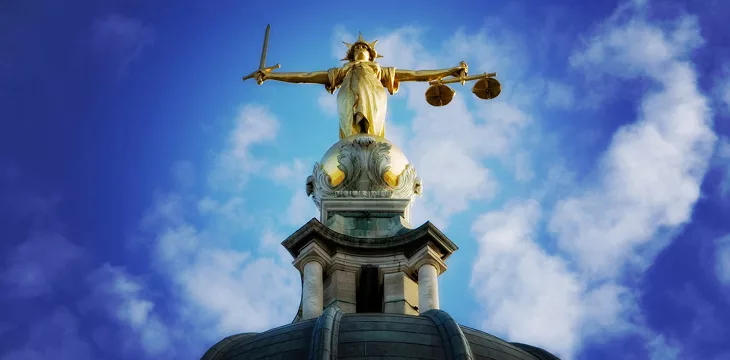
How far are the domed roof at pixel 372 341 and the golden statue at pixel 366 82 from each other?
11040 mm

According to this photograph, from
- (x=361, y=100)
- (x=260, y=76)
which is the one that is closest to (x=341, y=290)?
(x=361, y=100)

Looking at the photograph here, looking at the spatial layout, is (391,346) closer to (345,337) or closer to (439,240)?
(345,337)

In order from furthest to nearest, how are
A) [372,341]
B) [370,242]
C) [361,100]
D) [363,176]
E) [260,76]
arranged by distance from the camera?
[260,76] → [361,100] → [363,176] → [370,242] → [372,341]

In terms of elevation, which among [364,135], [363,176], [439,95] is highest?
[439,95]

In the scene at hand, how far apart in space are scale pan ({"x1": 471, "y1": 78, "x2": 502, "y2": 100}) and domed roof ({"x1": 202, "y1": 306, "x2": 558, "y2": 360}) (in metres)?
11.2

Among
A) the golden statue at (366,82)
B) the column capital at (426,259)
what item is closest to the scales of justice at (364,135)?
the golden statue at (366,82)

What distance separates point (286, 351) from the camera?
133ft

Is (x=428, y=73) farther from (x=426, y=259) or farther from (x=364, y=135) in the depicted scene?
(x=426, y=259)

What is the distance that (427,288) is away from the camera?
155 ft

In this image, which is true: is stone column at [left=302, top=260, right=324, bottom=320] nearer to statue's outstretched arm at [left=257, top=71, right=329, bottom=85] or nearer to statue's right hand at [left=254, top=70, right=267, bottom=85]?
statue's right hand at [left=254, top=70, right=267, bottom=85]

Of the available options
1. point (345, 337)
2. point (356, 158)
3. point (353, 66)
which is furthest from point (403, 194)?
point (345, 337)

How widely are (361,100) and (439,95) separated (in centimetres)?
248

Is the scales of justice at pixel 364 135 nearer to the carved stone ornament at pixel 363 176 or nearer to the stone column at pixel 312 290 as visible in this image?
the carved stone ornament at pixel 363 176

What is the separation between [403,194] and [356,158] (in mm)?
1797
